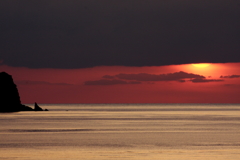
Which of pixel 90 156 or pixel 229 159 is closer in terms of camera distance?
pixel 229 159

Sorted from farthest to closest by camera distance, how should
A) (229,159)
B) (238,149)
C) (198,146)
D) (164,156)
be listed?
(198,146) → (238,149) → (164,156) → (229,159)

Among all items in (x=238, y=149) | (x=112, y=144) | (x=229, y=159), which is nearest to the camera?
(x=229, y=159)

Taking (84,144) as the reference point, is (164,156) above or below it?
below

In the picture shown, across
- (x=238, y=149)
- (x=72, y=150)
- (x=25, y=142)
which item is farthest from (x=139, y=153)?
(x=25, y=142)

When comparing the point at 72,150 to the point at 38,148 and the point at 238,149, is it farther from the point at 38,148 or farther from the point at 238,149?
the point at 238,149

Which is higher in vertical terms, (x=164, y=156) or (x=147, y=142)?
(x=147, y=142)

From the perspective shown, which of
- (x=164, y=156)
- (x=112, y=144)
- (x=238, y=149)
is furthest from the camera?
(x=112, y=144)

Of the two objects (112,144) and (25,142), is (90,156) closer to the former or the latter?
(112,144)

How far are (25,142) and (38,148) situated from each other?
22.2 feet

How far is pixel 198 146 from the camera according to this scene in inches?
1884

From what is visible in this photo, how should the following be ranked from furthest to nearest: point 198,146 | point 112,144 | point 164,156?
point 112,144
point 198,146
point 164,156

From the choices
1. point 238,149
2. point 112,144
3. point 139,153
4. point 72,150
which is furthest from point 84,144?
point 238,149

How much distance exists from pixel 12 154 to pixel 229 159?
1740 cm

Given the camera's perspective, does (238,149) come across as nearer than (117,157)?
No
